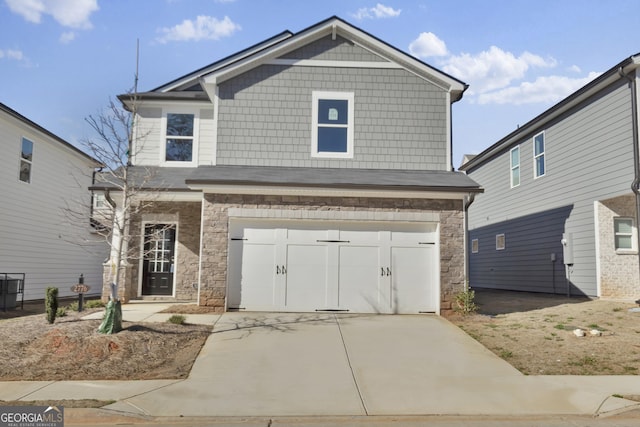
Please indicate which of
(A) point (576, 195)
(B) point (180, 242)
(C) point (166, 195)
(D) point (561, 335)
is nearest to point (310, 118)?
(C) point (166, 195)

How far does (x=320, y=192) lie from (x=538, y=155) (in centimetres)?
1106

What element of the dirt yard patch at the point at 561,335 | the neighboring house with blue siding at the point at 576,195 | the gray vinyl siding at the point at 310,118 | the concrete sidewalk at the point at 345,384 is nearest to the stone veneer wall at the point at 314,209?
the dirt yard patch at the point at 561,335

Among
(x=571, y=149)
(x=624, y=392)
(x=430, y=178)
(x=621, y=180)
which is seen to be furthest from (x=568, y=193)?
(x=624, y=392)

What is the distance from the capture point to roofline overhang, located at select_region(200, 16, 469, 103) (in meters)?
14.1

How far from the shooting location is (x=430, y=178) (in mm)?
13328

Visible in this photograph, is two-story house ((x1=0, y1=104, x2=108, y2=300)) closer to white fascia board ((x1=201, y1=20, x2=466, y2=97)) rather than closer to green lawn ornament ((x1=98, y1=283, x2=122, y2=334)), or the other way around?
white fascia board ((x1=201, y1=20, x2=466, y2=97))

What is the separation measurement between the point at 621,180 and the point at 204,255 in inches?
471

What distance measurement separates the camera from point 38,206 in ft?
60.7

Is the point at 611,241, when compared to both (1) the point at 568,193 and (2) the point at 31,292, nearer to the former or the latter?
(1) the point at 568,193

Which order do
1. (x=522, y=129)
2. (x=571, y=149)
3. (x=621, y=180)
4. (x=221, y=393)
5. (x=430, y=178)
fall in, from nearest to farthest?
1. (x=221, y=393)
2. (x=430, y=178)
3. (x=621, y=180)
4. (x=571, y=149)
5. (x=522, y=129)

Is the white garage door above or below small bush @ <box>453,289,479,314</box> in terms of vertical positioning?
above

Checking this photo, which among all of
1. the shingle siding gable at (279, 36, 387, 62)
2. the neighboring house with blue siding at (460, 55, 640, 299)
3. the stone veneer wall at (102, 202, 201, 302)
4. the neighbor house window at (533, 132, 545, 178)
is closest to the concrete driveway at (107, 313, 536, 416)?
the stone veneer wall at (102, 202, 201, 302)

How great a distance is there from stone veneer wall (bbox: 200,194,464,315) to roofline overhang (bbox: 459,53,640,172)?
6322 millimetres

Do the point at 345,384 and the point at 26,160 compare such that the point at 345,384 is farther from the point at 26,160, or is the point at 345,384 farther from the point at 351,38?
the point at 26,160
